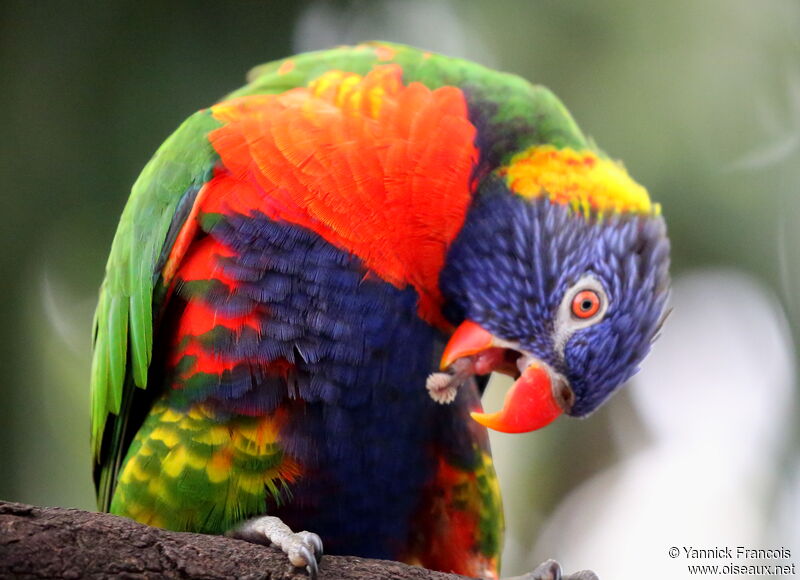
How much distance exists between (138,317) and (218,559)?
0.94 m

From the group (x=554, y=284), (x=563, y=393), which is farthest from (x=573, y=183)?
(x=563, y=393)

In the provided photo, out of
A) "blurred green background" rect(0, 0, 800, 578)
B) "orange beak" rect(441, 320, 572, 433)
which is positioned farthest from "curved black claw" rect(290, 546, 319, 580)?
"blurred green background" rect(0, 0, 800, 578)

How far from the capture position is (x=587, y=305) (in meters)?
2.33

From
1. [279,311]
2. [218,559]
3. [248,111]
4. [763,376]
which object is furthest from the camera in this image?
[763,376]

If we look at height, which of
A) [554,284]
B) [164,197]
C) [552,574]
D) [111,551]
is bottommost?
[552,574]

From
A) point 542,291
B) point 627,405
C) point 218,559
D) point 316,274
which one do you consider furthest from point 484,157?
point 627,405

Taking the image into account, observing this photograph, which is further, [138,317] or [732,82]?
[732,82]

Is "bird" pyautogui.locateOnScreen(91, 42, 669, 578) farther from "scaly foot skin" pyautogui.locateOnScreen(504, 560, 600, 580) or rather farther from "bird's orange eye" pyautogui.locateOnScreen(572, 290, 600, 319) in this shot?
"scaly foot skin" pyautogui.locateOnScreen(504, 560, 600, 580)

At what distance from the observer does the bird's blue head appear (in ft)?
7.62

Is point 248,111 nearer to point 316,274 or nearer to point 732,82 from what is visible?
point 316,274

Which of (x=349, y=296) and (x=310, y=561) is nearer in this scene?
(x=310, y=561)

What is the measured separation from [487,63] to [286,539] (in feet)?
9.50

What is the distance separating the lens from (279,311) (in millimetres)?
2322

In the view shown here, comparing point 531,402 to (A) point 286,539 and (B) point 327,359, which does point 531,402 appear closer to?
(B) point 327,359
